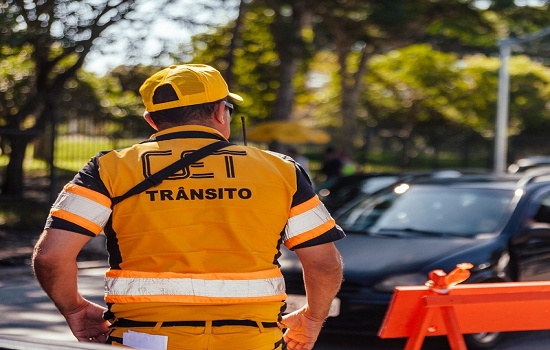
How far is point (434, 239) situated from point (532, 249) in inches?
34.5

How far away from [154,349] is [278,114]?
24.2 meters

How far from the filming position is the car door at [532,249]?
8820 mm

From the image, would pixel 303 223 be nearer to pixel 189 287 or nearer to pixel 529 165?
pixel 189 287

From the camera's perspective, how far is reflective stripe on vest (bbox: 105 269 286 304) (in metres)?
2.92

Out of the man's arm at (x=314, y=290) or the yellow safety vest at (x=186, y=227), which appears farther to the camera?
the man's arm at (x=314, y=290)

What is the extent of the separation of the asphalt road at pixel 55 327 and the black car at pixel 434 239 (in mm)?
373

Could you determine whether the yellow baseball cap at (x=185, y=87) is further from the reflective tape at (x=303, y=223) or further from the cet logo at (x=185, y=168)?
the reflective tape at (x=303, y=223)

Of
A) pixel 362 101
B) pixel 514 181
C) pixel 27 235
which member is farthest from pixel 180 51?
pixel 362 101

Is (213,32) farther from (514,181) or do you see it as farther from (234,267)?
(234,267)

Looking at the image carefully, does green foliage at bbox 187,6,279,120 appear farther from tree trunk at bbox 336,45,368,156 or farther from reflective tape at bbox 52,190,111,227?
reflective tape at bbox 52,190,111,227

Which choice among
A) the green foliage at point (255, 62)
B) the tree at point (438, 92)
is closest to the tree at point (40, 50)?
the green foliage at point (255, 62)

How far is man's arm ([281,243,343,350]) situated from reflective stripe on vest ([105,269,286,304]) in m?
0.23

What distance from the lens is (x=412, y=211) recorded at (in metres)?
9.60

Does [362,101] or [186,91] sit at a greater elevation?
[186,91]
